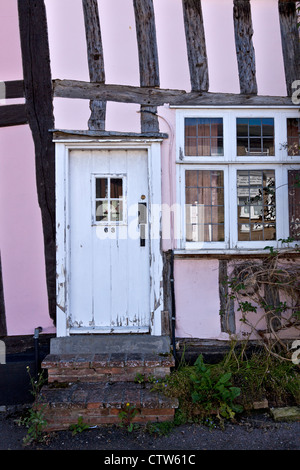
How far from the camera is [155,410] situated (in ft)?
11.5

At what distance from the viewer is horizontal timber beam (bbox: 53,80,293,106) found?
4324 mm

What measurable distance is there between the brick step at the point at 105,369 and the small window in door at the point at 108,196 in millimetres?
1609

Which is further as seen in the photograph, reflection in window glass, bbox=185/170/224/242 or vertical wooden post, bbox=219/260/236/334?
reflection in window glass, bbox=185/170/224/242

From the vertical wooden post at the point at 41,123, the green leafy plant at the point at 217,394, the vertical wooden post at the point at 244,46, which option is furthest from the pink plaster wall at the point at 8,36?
the green leafy plant at the point at 217,394

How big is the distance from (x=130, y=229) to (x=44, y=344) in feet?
5.49

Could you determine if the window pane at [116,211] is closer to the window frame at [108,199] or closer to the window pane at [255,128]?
the window frame at [108,199]

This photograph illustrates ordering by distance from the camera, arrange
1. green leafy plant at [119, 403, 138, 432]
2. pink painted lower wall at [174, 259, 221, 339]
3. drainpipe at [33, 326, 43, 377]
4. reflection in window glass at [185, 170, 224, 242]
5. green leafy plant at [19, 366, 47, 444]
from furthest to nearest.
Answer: reflection in window glass at [185, 170, 224, 242], pink painted lower wall at [174, 259, 221, 339], drainpipe at [33, 326, 43, 377], green leafy plant at [119, 403, 138, 432], green leafy plant at [19, 366, 47, 444]

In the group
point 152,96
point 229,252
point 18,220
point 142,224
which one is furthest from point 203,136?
point 18,220

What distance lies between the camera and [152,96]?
439cm

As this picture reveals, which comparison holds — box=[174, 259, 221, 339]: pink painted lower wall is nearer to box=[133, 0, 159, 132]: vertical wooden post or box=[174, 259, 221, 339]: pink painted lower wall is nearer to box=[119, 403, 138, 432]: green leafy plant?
box=[119, 403, 138, 432]: green leafy plant

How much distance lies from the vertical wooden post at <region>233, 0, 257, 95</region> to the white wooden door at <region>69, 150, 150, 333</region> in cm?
152

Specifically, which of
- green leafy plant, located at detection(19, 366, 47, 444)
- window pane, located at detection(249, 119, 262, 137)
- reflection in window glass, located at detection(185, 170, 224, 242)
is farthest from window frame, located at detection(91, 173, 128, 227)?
green leafy plant, located at detection(19, 366, 47, 444)
